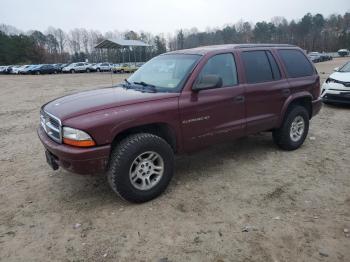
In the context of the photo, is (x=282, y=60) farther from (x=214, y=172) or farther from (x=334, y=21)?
(x=334, y=21)

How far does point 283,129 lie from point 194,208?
254cm

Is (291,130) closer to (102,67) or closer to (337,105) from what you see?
(337,105)

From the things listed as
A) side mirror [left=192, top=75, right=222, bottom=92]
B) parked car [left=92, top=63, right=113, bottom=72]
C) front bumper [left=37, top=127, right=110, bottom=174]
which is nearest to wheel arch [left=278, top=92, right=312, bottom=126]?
side mirror [left=192, top=75, right=222, bottom=92]

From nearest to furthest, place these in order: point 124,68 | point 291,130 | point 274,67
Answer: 1. point 274,67
2. point 291,130
3. point 124,68

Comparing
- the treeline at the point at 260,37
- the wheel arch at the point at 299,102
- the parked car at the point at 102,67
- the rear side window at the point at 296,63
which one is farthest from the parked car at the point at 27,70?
the wheel arch at the point at 299,102

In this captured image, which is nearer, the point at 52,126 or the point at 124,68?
the point at 52,126

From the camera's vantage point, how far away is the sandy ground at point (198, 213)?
3.17 m

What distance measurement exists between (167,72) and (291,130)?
2542 mm

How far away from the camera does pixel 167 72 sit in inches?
187

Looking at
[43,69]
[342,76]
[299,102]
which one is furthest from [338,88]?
[43,69]

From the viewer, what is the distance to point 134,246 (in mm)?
3250

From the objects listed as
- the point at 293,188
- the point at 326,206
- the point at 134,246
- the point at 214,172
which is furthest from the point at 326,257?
the point at 214,172

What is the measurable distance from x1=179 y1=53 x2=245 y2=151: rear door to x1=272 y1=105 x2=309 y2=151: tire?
1.09 m

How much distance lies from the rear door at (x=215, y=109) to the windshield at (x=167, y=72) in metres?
0.20
